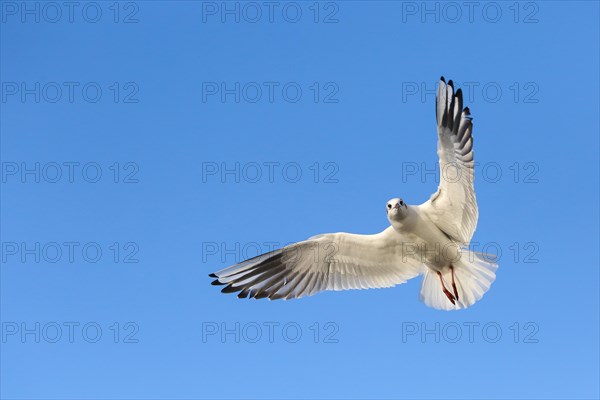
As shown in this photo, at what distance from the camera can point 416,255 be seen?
670 centimetres

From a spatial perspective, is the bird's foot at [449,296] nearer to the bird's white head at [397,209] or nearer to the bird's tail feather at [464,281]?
the bird's tail feather at [464,281]

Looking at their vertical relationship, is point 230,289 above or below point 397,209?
below

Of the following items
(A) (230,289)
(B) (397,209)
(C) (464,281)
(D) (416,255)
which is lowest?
(A) (230,289)

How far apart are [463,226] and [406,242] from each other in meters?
0.48

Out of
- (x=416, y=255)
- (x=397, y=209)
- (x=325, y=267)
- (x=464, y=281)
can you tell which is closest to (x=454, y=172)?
(x=397, y=209)

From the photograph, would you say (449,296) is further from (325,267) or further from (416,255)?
(325,267)

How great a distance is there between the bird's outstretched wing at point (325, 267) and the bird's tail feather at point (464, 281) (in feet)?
0.60

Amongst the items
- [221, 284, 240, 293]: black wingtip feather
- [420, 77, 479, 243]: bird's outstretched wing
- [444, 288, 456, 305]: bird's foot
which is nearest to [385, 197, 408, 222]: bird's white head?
[420, 77, 479, 243]: bird's outstretched wing

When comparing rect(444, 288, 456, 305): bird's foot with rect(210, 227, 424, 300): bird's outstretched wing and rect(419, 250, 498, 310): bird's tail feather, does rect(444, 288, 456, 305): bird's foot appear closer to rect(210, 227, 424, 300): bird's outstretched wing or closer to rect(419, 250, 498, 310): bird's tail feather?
rect(419, 250, 498, 310): bird's tail feather

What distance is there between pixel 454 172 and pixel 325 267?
136 centimetres

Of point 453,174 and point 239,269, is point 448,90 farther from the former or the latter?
point 239,269

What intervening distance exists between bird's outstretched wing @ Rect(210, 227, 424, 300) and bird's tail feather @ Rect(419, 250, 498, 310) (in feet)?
0.60

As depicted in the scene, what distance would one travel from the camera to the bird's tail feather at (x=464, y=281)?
659cm

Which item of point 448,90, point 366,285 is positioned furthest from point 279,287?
point 448,90
